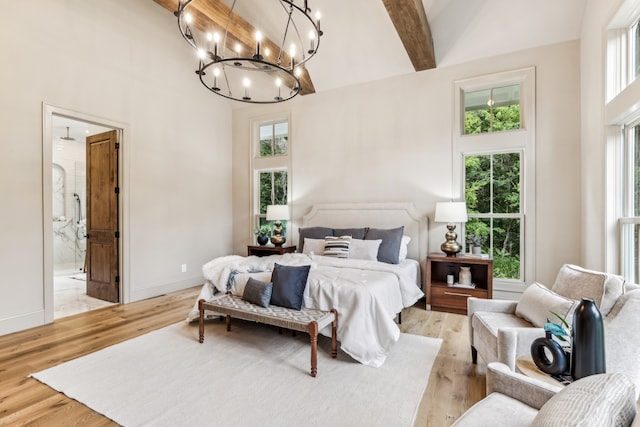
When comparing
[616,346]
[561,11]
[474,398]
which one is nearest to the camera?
[616,346]

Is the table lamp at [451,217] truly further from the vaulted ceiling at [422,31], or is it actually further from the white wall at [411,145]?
the vaulted ceiling at [422,31]

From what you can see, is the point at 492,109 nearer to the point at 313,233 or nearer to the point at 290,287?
the point at 313,233

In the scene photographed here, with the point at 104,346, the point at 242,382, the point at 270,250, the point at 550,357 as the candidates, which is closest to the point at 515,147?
the point at 550,357

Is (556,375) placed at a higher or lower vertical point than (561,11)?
lower

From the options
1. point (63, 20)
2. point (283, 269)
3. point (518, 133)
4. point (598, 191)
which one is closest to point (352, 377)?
point (283, 269)

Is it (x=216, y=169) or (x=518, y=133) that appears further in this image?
(x=216, y=169)

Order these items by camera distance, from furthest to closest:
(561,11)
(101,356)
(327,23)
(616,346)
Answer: (327,23), (561,11), (101,356), (616,346)

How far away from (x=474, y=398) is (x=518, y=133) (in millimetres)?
3336

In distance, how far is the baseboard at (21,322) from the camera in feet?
11.1

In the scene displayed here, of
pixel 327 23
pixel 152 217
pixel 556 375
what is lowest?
pixel 556 375

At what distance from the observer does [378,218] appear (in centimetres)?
491

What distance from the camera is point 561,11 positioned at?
376 cm

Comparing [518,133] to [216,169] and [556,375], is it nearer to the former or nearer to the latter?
[556,375]

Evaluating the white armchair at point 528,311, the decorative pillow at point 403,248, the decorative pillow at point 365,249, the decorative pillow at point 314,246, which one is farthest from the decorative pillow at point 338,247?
the white armchair at point 528,311
